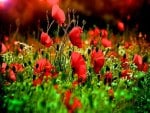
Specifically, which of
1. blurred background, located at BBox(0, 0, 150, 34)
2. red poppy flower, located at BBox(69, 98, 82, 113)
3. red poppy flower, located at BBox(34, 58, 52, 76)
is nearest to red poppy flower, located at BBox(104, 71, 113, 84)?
red poppy flower, located at BBox(34, 58, 52, 76)

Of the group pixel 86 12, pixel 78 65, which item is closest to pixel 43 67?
pixel 78 65

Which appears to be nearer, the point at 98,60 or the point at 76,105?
the point at 76,105

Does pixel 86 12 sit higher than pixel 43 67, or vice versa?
pixel 86 12

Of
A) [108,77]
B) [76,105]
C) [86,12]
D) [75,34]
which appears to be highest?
[86,12]

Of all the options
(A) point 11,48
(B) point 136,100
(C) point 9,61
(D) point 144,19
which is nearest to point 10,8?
(A) point 11,48

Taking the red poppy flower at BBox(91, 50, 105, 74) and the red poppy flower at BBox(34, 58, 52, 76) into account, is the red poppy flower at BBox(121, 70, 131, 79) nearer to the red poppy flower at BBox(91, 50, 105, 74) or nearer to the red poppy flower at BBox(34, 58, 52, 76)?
the red poppy flower at BBox(91, 50, 105, 74)

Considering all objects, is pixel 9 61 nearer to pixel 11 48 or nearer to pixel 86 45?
pixel 11 48

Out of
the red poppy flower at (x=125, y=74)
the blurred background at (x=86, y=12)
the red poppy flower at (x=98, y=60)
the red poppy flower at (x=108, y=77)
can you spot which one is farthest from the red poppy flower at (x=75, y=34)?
the blurred background at (x=86, y=12)

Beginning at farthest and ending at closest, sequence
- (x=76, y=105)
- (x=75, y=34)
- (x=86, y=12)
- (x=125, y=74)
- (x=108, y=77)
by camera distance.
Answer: (x=86, y=12), (x=125, y=74), (x=108, y=77), (x=75, y=34), (x=76, y=105)

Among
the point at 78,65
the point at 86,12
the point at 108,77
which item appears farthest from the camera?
the point at 86,12

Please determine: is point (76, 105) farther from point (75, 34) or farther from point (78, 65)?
point (75, 34)
